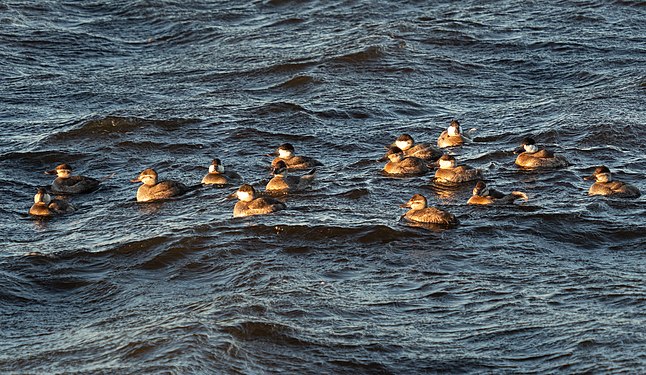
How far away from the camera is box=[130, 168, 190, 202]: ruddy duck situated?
16.4 meters

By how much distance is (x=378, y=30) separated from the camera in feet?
80.5

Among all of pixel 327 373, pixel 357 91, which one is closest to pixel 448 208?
pixel 327 373

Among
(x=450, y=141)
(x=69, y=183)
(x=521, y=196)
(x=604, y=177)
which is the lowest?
(x=450, y=141)

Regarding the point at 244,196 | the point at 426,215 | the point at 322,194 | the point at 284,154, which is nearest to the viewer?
the point at 426,215

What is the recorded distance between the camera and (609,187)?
15.5 meters

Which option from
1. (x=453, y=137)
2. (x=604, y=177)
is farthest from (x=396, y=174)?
(x=604, y=177)

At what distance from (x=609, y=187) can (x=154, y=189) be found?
18.5ft

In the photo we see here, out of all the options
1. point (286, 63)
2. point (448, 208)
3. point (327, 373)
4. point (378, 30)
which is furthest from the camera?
point (378, 30)

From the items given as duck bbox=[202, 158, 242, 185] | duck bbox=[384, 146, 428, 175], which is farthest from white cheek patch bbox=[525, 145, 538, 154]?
duck bbox=[202, 158, 242, 185]

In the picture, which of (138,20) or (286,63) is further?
(138,20)

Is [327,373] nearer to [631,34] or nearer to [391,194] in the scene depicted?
[391,194]

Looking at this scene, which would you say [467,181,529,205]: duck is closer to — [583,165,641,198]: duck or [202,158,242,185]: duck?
[583,165,641,198]: duck

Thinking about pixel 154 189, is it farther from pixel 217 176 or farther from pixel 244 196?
pixel 244 196

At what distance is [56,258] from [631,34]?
12996 millimetres
